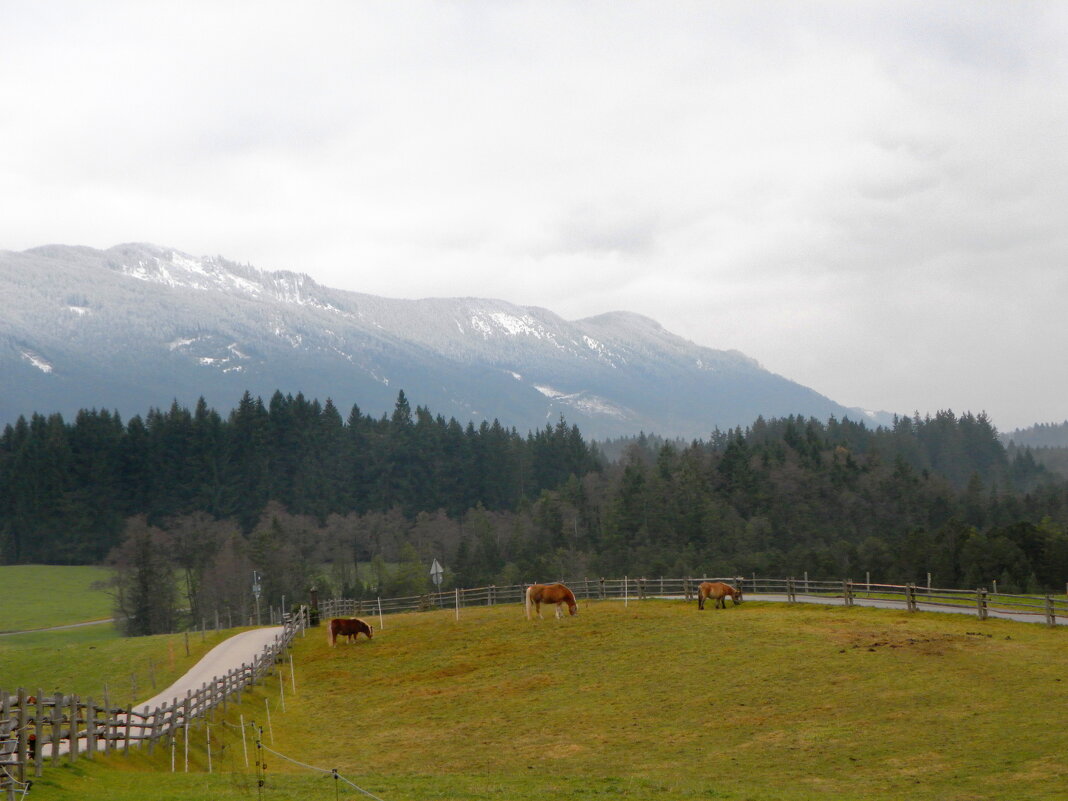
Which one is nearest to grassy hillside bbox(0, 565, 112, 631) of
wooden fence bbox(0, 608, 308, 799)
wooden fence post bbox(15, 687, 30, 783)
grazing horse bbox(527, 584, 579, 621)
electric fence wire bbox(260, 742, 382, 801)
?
grazing horse bbox(527, 584, 579, 621)

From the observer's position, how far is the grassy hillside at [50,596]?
108 meters

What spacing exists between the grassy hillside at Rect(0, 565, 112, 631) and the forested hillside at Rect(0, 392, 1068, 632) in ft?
21.3

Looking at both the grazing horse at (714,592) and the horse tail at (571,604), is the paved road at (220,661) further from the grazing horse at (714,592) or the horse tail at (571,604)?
the grazing horse at (714,592)

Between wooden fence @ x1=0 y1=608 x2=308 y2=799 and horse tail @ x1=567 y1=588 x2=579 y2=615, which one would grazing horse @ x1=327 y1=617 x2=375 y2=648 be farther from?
wooden fence @ x1=0 y1=608 x2=308 y2=799

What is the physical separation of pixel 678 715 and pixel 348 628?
26178 millimetres

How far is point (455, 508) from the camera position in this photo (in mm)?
172375

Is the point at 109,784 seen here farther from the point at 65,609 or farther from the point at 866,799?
the point at 65,609

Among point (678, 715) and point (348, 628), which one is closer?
point (678, 715)

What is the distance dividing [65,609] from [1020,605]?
99.3 m

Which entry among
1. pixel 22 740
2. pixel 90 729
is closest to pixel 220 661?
pixel 90 729

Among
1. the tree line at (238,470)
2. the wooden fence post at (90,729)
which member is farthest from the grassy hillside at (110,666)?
the tree line at (238,470)

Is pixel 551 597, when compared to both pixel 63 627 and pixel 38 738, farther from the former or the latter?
pixel 63 627

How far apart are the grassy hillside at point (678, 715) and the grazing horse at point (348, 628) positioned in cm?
209

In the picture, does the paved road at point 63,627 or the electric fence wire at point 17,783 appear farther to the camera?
the paved road at point 63,627
